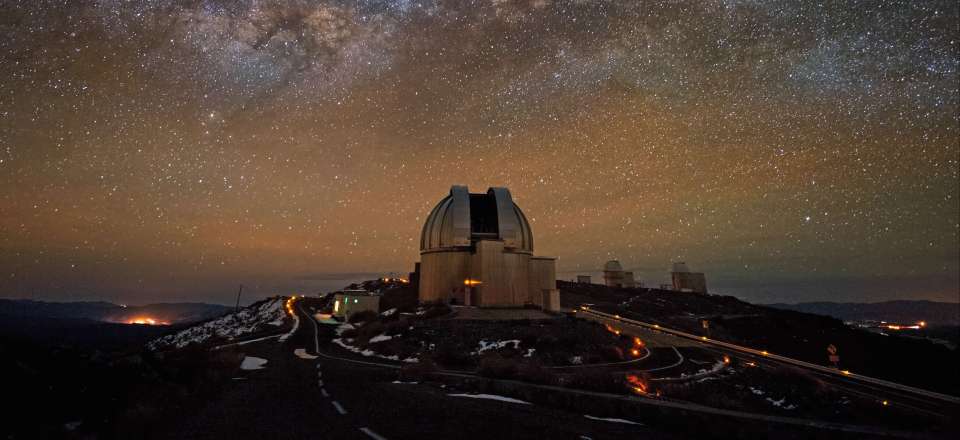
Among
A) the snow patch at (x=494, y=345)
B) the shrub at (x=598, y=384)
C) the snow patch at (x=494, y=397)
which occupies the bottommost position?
the snow patch at (x=494, y=345)

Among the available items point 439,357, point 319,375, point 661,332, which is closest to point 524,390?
point 319,375

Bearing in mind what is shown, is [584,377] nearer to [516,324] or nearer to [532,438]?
[532,438]

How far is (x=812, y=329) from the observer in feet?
160

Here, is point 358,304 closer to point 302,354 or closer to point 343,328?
point 343,328

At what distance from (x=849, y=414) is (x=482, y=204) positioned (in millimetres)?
30762

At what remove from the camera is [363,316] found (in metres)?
39.3

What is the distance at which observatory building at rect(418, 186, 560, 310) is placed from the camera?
112ft

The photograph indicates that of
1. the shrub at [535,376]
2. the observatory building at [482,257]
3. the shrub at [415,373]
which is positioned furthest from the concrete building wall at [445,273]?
the shrub at [535,376]

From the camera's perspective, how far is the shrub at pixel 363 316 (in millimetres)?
38662

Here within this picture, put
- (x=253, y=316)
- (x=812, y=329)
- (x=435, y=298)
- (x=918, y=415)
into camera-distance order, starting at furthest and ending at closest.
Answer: (x=253, y=316) → (x=812, y=329) → (x=435, y=298) → (x=918, y=415)

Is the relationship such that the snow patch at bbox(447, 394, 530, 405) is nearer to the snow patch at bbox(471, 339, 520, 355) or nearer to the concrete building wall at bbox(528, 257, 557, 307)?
the snow patch at bbox(471, 339, 520, 355)

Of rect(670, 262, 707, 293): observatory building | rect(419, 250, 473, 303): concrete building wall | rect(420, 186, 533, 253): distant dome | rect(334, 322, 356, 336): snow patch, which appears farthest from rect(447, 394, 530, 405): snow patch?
rect(670, 262, 707, 293): observatory building

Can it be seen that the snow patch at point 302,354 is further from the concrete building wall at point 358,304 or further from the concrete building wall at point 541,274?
the concrete building wall at point 541,274

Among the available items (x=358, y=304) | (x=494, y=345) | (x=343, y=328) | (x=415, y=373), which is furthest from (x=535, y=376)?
(x=358, y=304)
